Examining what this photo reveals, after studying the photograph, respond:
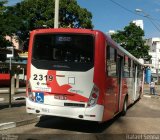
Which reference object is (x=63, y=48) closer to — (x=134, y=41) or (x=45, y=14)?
(x=45, y=14)

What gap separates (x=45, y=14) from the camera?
4878 centimetres

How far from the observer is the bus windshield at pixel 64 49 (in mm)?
10914

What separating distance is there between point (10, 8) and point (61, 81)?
3990cm

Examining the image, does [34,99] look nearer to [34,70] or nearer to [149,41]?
[34,70]

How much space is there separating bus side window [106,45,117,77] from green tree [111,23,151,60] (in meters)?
56.8

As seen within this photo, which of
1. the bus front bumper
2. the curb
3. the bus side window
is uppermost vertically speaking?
the bus side window

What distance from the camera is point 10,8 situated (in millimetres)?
49031

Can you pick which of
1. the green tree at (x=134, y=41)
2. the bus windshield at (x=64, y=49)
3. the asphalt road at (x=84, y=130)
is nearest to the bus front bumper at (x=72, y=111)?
the asphalt road at (x=84, y=130)

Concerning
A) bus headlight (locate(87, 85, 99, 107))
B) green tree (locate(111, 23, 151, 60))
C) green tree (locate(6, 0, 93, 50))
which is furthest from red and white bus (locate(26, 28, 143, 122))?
green tree (locate(111, 23, 151, 60))

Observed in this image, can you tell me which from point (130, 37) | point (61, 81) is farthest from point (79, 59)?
point (130, 37)

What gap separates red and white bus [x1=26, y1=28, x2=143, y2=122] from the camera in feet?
35.1

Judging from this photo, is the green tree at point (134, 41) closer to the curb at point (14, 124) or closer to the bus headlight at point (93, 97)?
the curb at point (14, 124)

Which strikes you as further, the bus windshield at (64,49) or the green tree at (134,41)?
the green tree at (134,41)

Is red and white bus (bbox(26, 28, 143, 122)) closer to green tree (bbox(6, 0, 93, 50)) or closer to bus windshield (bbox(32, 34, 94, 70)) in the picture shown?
bus windshield (bbox(32, 34, 94, 70))
